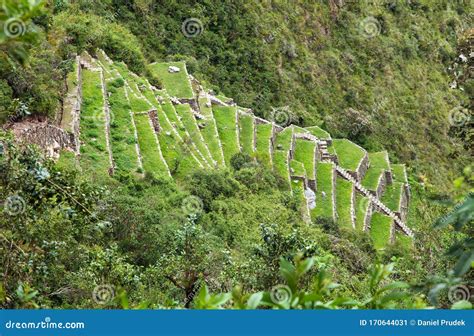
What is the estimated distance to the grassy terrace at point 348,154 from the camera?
4191cm

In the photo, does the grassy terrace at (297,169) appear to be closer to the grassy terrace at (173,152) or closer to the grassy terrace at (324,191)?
the grassy terrace at (324,191)

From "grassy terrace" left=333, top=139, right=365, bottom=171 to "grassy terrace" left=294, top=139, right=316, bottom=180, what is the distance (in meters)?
2.84

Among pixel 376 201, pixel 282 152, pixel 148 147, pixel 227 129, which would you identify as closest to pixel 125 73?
pixel 148 147

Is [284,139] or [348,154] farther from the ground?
[284,139]

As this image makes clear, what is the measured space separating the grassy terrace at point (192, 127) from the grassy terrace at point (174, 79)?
2507mm

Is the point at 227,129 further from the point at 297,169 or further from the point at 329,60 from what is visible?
the point at 329,60

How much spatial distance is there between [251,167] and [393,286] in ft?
86.1

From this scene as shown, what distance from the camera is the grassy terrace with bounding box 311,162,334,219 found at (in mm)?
33562

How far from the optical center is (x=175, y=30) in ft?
153

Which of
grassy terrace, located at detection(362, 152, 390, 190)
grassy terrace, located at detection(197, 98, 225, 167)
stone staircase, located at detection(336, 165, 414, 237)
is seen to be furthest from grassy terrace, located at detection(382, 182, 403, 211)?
grassy terrace, located at detection(197, 98, 225, 167)

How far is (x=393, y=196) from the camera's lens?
139 ft

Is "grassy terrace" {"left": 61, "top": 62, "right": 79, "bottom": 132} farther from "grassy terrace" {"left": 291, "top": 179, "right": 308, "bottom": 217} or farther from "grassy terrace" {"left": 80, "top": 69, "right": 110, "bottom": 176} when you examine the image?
"grassy terrace" {"left": 291, "top": 179, "right": 308, "bottom": 217}

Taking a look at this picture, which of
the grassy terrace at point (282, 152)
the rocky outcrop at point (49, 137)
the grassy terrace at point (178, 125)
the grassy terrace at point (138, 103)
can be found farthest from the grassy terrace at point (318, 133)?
the rocky outcrop at point (49, 137)

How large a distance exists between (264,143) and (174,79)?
561 centimetres
